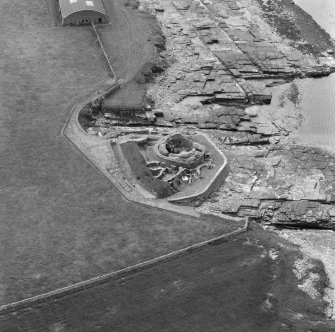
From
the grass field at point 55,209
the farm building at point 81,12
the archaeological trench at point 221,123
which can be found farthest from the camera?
the farm building at point 81,12

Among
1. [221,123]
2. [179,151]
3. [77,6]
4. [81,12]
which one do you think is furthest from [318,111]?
[77,6]

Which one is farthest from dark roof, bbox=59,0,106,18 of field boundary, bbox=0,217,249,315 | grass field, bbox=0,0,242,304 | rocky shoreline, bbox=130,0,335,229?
field boundary, bbox=0,217,249,315

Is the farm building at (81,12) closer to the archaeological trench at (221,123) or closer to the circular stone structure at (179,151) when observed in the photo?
the archaeological trench at (221,123)

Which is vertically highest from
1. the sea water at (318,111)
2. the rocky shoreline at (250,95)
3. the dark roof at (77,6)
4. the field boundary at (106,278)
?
the dark roof at (77,6)

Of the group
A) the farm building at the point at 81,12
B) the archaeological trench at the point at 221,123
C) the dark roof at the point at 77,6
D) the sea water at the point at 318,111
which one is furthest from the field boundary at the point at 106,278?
the dark roof at the point at 77,6

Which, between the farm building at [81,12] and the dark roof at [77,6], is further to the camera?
the dark roof at [77,6]

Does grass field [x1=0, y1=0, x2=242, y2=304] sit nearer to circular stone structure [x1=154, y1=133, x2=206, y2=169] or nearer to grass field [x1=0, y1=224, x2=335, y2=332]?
grass field [x1=0, y1=224, x2=335, y2=332]

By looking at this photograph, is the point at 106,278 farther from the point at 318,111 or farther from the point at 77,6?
the point at 77,6
